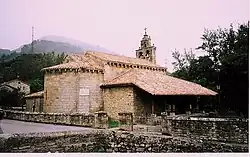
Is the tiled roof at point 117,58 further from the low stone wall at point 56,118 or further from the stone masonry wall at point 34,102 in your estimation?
the low stone wall at point 56,118

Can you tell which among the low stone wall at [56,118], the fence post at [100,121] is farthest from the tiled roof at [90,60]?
the fence post at [100,121]

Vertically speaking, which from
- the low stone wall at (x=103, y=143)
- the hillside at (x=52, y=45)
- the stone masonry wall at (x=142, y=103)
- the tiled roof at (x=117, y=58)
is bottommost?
the low stone wall at (x=103, y=143)

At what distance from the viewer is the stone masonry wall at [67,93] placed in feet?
29.3

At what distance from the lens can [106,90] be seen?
31.6 ft

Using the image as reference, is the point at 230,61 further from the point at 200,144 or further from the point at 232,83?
the point at 200,144

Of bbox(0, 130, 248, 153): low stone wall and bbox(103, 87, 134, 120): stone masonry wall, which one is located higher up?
bbox(103, 87, 134, 120): stone masonry wall

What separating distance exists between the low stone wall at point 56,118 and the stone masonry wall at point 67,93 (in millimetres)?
615

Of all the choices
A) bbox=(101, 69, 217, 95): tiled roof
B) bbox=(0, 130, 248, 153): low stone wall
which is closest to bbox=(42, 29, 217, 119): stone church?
bbox=(101, 69, 217, 95): tiled roof

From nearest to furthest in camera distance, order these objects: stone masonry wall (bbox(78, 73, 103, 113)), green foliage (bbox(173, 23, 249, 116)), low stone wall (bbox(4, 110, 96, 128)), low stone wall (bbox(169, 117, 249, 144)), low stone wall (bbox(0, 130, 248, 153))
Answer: low stone wall (bbox(169, 117, 249, 144))
low stone wall (bbox(0, 130, 248, 153))
green foliage (bbox(173, 23, 249, 116))
low stone wall (bbox(4, 110, 96, 128))
stone masonry wall (bbox(78, 73, 103, 113))

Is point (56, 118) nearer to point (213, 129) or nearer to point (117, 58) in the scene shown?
point (117, 58)

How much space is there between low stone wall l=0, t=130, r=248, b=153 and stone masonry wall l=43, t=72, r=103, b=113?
9.58ft

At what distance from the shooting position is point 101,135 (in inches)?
243

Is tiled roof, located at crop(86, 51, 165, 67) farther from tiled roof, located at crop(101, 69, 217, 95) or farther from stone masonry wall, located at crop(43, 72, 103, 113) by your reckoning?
stone masonry wall, located at crop(43, 72, 103, 113)

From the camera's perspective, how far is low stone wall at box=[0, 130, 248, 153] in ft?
16.6
